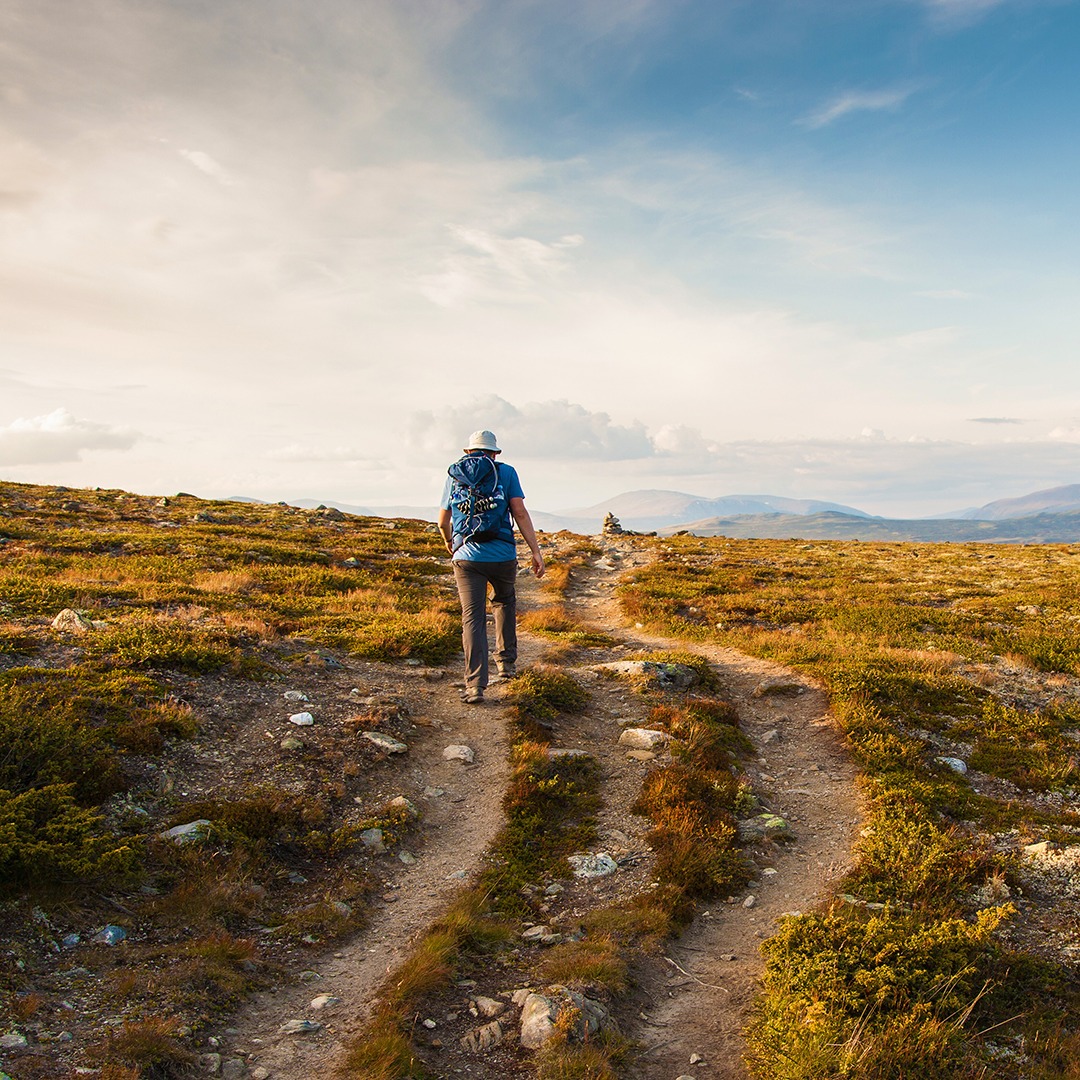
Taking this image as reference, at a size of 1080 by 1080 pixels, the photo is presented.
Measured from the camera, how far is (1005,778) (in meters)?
10.6

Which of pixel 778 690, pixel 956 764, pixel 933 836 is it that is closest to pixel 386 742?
pixel 933 836

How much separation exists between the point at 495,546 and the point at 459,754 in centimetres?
353

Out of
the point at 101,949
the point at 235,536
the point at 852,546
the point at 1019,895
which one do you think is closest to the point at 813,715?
the point at 1019,895

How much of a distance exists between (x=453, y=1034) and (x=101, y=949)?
3041mm

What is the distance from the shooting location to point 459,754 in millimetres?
10336

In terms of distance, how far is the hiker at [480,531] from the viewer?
11664 millimetres

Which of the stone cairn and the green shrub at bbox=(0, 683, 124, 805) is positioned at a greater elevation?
the stone cairn

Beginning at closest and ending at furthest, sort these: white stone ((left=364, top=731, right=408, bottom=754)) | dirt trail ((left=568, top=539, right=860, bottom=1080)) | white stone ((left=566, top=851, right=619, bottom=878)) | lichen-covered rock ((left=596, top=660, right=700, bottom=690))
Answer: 1. dirt trail ((left=568, top=539, right=860, bottom=1080))
2. white stone ((left=566, top=851, right=619, bottom=878))
3. white stone ((left=364, top=731, right=408, bottom=754))
4. lichen-covered rock ((left=596, top=660, right=700, bottom=690))

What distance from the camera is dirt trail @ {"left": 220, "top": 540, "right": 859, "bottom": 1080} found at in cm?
530

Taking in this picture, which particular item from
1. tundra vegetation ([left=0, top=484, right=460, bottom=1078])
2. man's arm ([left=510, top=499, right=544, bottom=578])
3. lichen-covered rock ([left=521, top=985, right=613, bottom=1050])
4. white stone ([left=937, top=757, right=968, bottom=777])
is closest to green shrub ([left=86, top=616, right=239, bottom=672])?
tundra vegetation ([left=0, top=484, right=460, bottom=1078])

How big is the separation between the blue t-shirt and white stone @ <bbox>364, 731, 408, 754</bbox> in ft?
10.5

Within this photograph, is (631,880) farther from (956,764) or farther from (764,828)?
(956,764)

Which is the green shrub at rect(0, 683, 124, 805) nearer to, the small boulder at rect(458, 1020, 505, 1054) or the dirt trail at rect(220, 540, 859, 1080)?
the dirt trail at rect(220, 540, 859, 1080)

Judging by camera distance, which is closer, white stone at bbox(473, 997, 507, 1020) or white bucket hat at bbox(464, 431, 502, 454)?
white stone at bbox(473, 997, 507, 1020)
